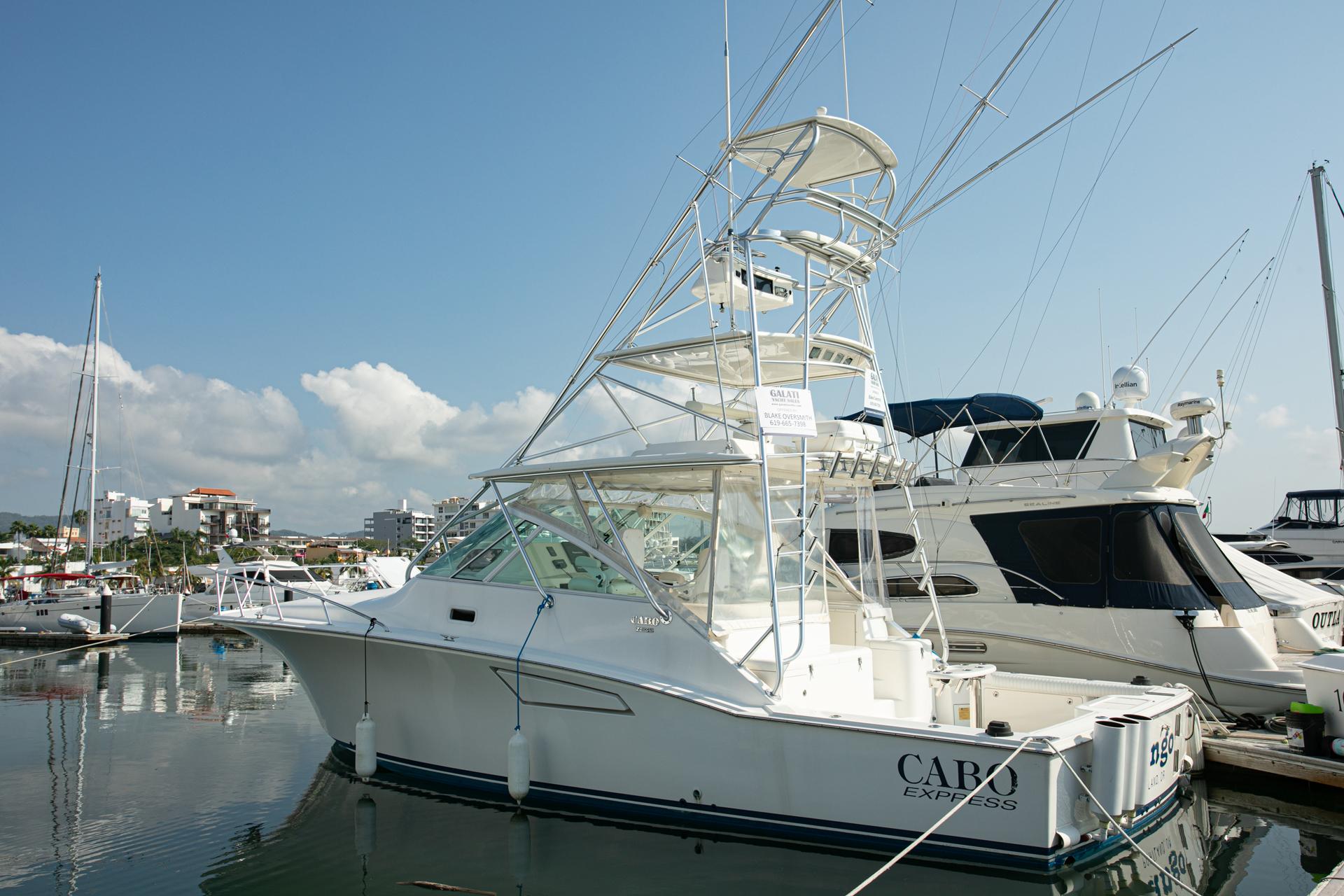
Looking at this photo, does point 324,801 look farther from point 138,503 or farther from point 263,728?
point 138,503

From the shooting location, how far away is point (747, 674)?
5.84 metres

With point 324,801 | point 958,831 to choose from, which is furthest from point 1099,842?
point 324,801

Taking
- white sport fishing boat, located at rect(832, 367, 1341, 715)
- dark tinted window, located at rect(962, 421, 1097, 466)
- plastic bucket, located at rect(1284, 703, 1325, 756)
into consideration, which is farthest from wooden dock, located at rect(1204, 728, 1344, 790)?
dark tinted window, located at rect(962, 421, 1097, 466)

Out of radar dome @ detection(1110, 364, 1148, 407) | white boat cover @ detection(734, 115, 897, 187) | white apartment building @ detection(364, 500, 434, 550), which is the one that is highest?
white boat cover @ detection(734, 115, 897, 187)

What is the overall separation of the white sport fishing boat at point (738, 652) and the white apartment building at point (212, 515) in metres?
91.5

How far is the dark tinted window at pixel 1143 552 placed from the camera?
9.59m

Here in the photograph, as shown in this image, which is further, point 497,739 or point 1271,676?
point 1271,676

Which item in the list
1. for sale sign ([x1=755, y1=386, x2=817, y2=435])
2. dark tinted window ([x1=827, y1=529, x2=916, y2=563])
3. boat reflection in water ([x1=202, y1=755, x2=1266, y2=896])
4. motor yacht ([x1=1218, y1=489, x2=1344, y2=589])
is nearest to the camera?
boat reflection in water ([x1=202, y1=755, x2=1266, y2=896])

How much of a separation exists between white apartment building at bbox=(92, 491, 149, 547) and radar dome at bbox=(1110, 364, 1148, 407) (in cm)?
9711

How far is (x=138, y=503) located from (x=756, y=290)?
110 meters

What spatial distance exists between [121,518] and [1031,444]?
102 meters

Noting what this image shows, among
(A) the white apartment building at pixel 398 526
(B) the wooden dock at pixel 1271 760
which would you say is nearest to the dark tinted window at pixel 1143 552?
(B) the wooden dock at pixel 1271 760

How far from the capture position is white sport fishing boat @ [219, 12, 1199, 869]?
17.5 ft

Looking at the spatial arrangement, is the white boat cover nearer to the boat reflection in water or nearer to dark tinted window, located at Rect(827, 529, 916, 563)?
the boat reflection in water
